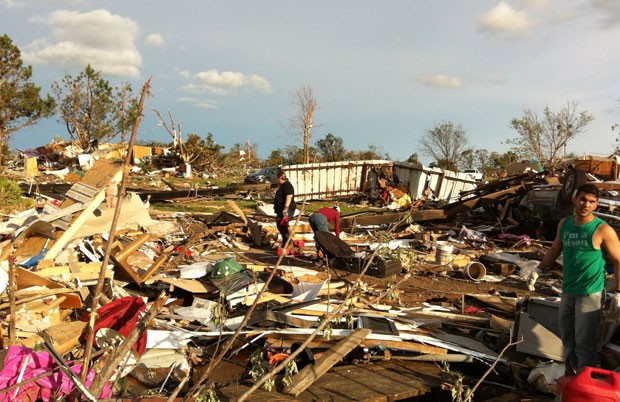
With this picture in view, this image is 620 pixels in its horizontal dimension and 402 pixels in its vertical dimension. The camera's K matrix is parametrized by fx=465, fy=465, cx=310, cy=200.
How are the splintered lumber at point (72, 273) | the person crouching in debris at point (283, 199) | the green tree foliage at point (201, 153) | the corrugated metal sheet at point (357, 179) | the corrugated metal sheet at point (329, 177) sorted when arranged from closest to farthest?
the splintered lumber at point (72, 273)
the person crouching in debris at point (283, 199)
the corrugated metal sheet at point (357, 179)
the corrugated metal sheet at point (329, 177)
the green tree foliage at point (201, 153)

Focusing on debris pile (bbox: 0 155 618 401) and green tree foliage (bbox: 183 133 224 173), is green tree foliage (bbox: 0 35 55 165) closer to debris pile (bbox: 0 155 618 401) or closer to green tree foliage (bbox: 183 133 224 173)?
green tree foliage (bbox: 183 133 224 173)

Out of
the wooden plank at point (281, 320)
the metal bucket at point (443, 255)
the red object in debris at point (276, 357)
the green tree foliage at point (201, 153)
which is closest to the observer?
Answer: the red object in debris at point (276, 357)

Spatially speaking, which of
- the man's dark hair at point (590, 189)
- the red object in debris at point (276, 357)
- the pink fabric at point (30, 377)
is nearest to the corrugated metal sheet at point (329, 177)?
the red object in debris at point (276, 357)

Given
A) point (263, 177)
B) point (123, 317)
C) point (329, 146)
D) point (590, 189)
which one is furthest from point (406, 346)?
point (329, 146)

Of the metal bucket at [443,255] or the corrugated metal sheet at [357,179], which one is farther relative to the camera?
the corrugated metal sheet at [357,179]

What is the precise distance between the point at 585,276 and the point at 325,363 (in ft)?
7.14

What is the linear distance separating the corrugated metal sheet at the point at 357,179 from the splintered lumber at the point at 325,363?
15.2 metres

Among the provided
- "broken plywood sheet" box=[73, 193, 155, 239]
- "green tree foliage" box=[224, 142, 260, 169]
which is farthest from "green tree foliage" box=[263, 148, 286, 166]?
"broken plywood sheet" box=[73, 193, 155, 239]

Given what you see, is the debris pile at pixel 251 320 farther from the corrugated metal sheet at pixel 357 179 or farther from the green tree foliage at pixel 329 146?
the green tree foliage at pixel 329 146

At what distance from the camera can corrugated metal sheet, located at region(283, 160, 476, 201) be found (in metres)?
19.3

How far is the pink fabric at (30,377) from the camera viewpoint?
103 inches

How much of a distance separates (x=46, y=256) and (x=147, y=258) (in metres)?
1.65

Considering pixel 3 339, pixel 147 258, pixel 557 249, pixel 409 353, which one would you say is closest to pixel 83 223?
pixel 147 258

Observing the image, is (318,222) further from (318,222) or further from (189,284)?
(189,284)
